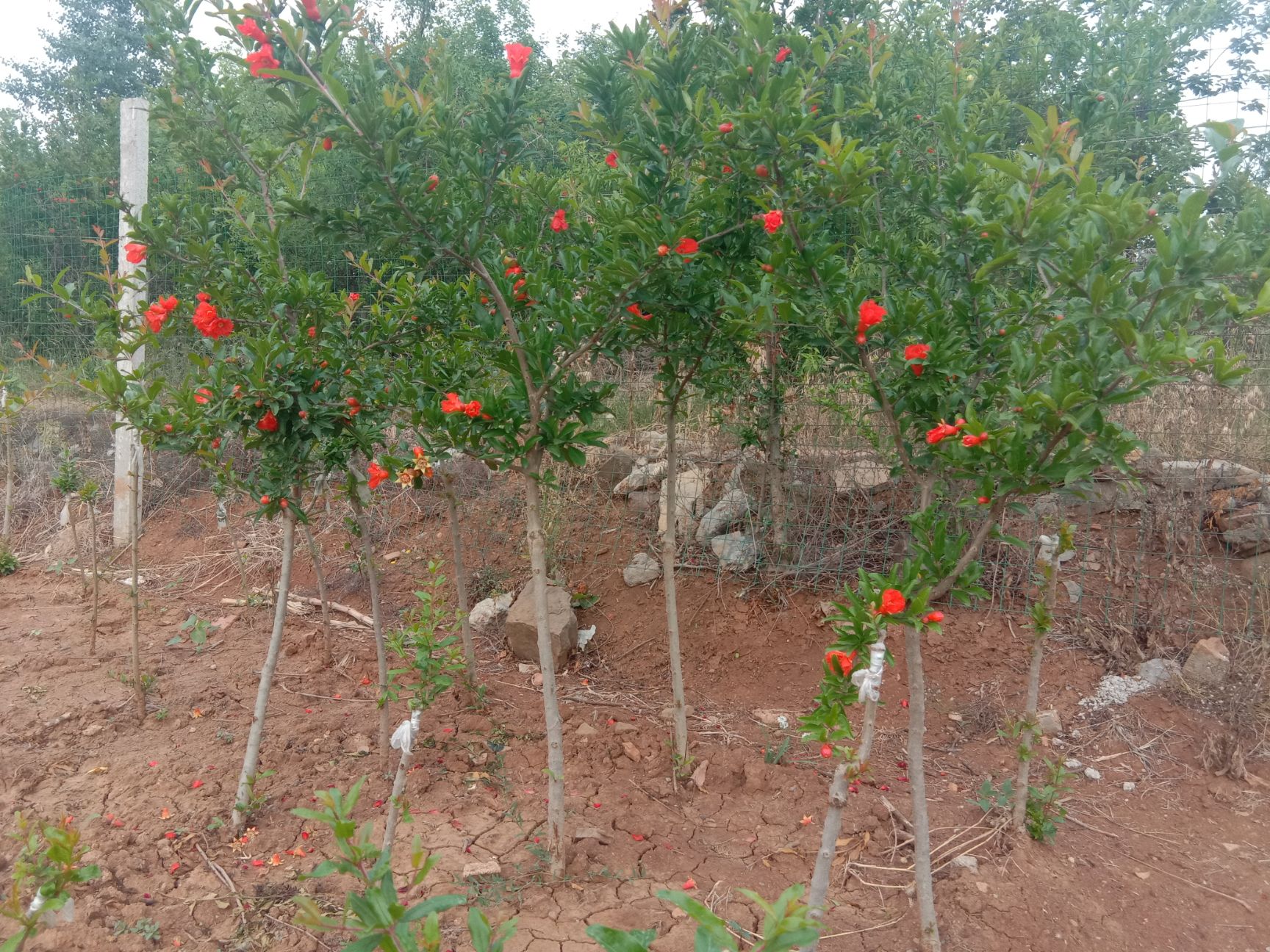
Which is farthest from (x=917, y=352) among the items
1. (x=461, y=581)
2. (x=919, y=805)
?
(x=461, y=581)

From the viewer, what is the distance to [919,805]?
7.61 feet

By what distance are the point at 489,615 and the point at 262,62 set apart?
3325 millimetres

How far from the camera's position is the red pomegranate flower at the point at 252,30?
6.71 ft

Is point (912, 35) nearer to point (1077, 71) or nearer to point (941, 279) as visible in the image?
point (1077, 71)

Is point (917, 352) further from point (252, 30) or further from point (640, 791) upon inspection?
point (640, 791)

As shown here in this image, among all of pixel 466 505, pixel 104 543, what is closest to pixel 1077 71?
pixel 466 505

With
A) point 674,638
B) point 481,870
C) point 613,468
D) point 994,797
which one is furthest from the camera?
point 613,468

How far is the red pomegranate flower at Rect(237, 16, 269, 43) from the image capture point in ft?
6.71

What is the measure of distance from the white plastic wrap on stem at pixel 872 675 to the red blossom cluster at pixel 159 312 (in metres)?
2.28

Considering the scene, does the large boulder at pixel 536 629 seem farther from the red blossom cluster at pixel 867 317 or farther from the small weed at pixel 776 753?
the red blossom cluster at pixel 867 317

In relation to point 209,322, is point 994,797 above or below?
below

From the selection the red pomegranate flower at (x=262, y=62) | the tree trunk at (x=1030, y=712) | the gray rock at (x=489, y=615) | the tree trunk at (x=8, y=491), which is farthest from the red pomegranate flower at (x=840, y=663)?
the tree trunk at (x=8, y=491)

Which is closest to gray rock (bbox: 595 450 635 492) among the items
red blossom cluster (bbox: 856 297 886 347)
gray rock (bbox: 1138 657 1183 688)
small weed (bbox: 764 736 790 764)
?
small weed (bbox: 764 736 790 764)

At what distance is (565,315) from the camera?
2438 mm
